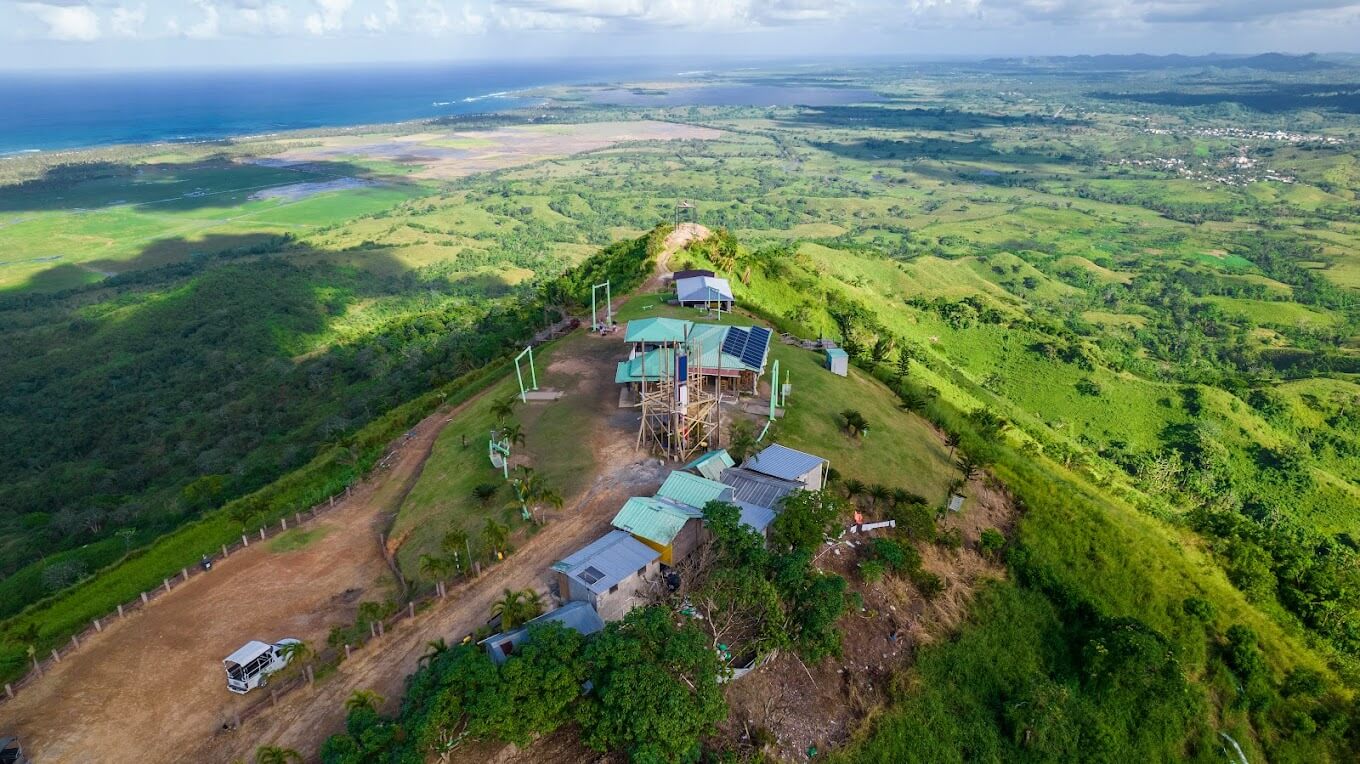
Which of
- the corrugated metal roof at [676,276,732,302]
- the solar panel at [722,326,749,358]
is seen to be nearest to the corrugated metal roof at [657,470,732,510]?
the solar panel at [722,326,749,358]

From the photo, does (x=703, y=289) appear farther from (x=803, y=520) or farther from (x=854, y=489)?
(x=803, y=520)

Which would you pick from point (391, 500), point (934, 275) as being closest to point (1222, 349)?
point (934, 275)

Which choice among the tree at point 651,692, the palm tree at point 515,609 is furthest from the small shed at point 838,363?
the tree at point 651,692

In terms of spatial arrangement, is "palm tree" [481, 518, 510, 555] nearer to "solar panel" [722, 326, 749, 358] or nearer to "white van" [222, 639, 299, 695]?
"white van" [222, 639, 299, 695]

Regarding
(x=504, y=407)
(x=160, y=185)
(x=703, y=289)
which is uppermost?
(x=703, y=289)

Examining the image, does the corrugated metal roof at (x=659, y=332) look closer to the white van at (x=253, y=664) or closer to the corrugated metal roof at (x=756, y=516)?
the corrugated metal roof at (x=756, y=516)

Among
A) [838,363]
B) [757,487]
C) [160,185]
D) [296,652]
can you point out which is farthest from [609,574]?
[160,185]
